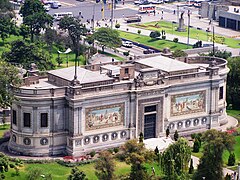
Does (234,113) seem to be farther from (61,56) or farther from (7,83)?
(61,56)

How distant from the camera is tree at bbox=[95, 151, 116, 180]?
9719 centimetres

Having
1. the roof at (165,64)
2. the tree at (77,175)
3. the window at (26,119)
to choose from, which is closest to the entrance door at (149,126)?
the roof at (165,64)

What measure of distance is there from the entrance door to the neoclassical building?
0.46ft

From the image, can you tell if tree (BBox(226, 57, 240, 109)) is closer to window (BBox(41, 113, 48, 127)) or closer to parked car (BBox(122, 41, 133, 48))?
window (BBox(41, 113, 48, 127))

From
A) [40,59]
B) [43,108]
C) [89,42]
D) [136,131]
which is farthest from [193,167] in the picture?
[89,42]

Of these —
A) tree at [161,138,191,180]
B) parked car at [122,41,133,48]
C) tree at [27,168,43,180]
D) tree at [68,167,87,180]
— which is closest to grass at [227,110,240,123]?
tree at [161,138,191,180]

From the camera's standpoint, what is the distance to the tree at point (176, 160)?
9869 cm

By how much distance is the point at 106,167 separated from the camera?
97375 millimetres

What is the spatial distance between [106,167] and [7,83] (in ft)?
72.8

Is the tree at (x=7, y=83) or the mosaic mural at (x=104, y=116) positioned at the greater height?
the tree at (x=7, y=83)

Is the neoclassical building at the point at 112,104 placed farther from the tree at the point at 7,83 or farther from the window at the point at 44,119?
the tree at the point at 7,83

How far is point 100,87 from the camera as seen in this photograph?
11444 centimetres

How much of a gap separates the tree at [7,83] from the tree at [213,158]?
26.6 m

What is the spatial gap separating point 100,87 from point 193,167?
55.5 ft
